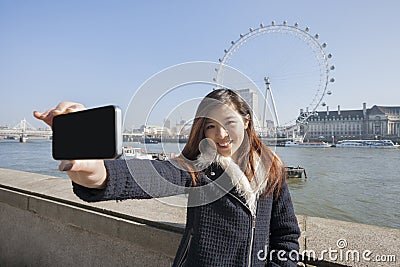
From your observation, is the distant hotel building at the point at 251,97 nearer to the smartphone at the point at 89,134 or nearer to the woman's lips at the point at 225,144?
the woman's lips at the point at 225,144

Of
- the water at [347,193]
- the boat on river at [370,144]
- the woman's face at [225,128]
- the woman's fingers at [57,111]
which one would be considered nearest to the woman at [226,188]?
the woman's face at [225,128]

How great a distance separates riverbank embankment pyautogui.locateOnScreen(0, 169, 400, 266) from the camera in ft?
3.88

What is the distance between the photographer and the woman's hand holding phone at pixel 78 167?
1.76ft

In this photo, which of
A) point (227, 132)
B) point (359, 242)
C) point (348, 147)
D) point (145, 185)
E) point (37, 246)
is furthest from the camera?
point (348, 147)

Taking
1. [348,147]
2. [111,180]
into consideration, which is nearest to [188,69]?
[111,180]

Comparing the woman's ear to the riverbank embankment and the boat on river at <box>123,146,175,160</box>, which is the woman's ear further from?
the riverbank embankment

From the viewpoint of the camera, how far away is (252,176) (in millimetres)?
1104

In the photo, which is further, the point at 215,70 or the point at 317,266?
the point at 317,266

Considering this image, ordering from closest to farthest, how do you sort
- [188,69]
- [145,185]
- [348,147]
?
[188,69] < [145,185] < [348,147]

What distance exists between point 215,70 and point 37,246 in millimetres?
1665

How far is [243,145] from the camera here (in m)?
1.11

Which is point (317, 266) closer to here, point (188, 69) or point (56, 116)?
point (188, 69)

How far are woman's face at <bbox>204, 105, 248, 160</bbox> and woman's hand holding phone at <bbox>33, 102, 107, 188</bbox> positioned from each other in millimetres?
389

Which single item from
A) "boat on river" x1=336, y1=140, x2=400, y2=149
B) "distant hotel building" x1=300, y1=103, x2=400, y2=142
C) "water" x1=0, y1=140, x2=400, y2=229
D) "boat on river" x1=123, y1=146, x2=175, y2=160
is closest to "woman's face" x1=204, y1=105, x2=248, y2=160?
"boat on river" x1=123, y1=146, x2=175, y2=160
